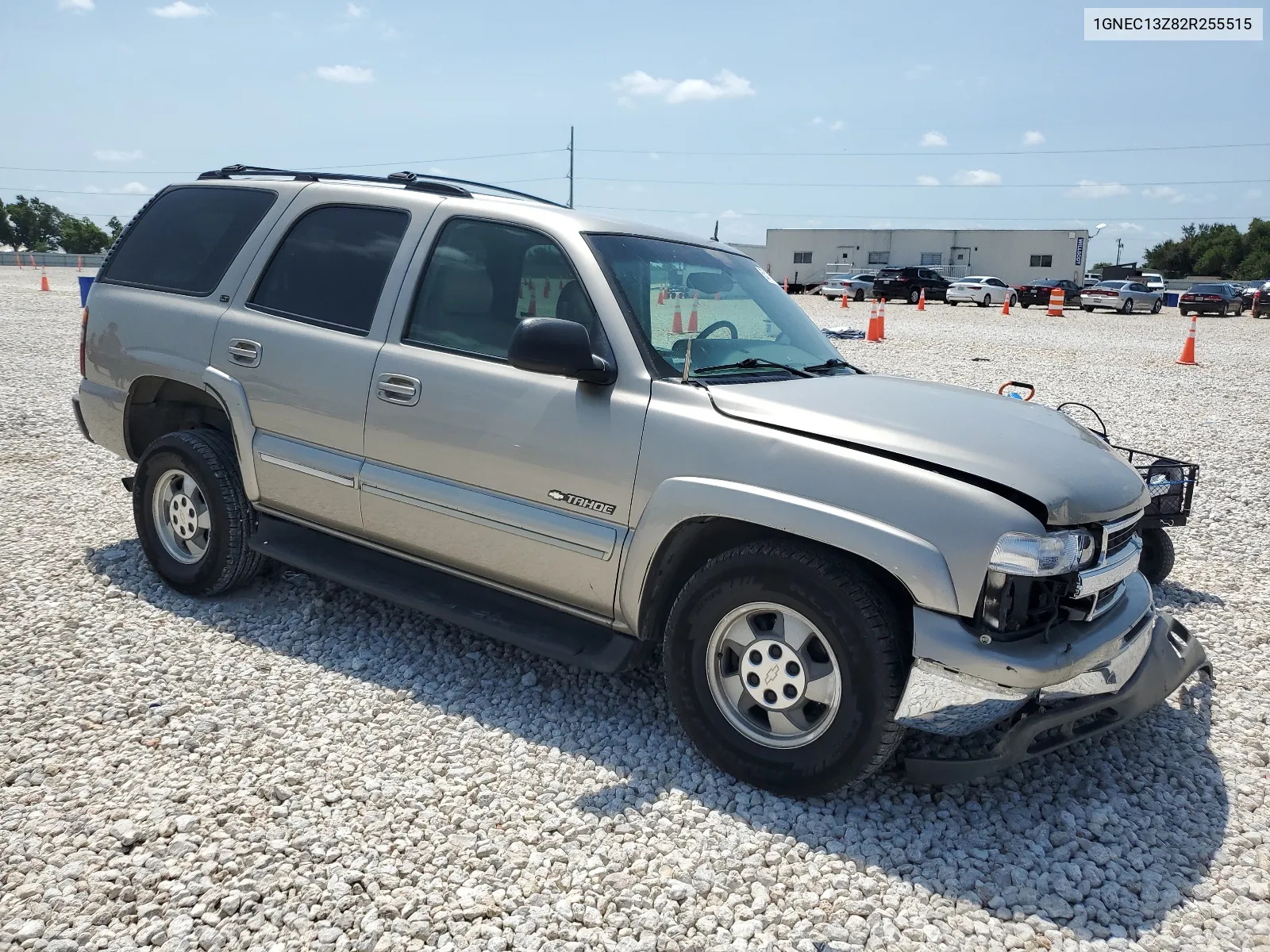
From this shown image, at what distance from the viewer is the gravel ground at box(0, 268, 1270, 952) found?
2.69 metres

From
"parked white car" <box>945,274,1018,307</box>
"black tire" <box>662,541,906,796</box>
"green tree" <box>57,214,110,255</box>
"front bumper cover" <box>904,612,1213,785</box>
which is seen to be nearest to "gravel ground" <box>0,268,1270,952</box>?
"black tire" <box>662,541,906,796</box>

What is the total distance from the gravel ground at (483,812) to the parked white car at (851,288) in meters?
36.5

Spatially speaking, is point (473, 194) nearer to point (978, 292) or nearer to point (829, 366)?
point (829, 366)

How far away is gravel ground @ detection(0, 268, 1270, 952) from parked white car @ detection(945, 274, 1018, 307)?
3611 centimetres

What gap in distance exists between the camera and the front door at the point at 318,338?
4145 mm

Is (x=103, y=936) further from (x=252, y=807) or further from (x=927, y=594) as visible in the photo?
(x=927, y=594)

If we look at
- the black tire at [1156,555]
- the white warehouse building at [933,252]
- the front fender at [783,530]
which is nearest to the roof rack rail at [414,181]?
the front fender at [783,530]

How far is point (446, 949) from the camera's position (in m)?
2.54

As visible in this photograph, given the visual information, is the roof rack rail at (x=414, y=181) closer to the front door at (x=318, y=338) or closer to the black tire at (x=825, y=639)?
the front door at (x=318, y=338)

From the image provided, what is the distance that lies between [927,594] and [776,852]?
0.94 metres

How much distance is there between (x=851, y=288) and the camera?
40.3 meters

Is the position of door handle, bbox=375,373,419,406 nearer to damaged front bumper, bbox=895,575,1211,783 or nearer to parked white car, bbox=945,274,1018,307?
damaged front bumper, bbox=895,575,1211,783

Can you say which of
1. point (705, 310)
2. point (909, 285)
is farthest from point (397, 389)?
point (909, 285)

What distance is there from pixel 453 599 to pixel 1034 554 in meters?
2.21
